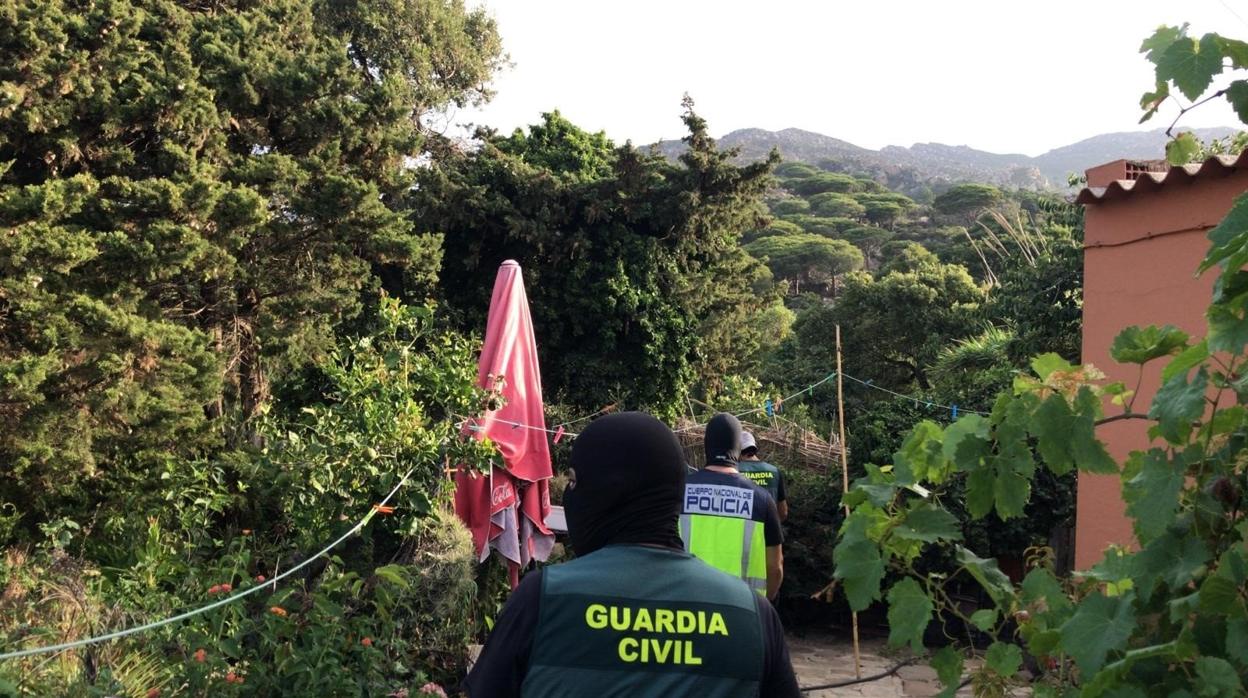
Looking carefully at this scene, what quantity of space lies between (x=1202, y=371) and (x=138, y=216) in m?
10.9

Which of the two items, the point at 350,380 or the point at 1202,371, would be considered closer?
the point at 1202,371

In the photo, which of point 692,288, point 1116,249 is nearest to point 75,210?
point 1116,249

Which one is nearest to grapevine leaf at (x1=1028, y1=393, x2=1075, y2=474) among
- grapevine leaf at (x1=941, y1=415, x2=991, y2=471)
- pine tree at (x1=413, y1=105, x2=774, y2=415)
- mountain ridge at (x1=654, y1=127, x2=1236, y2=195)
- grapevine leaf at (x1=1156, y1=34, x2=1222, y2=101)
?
grapevine leaf at (x1=941, y1=415, x2=991, y2=471)

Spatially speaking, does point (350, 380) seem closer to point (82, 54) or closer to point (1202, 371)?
point (1202, 371)

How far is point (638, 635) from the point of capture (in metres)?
1.78

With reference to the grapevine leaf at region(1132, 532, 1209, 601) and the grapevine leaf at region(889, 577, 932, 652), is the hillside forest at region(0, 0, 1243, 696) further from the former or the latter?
the grapevine leaf at region(1132, 532, 1209, 601)

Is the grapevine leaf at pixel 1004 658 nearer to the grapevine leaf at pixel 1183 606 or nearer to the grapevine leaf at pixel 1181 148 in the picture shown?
the grapevine leaf at pixel 1183 606

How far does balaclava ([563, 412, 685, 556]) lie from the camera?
1.90m

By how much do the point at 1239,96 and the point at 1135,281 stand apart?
200 inches

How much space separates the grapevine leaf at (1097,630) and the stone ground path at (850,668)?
17.1ft

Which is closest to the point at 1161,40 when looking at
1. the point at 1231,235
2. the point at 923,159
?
the point at 1231,235

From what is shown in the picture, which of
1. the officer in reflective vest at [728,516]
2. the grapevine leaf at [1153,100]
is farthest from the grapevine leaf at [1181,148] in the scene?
the officer in reflective vest at [728,516]

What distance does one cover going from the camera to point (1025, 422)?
208 centimetres

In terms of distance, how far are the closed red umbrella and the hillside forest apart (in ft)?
0.62
